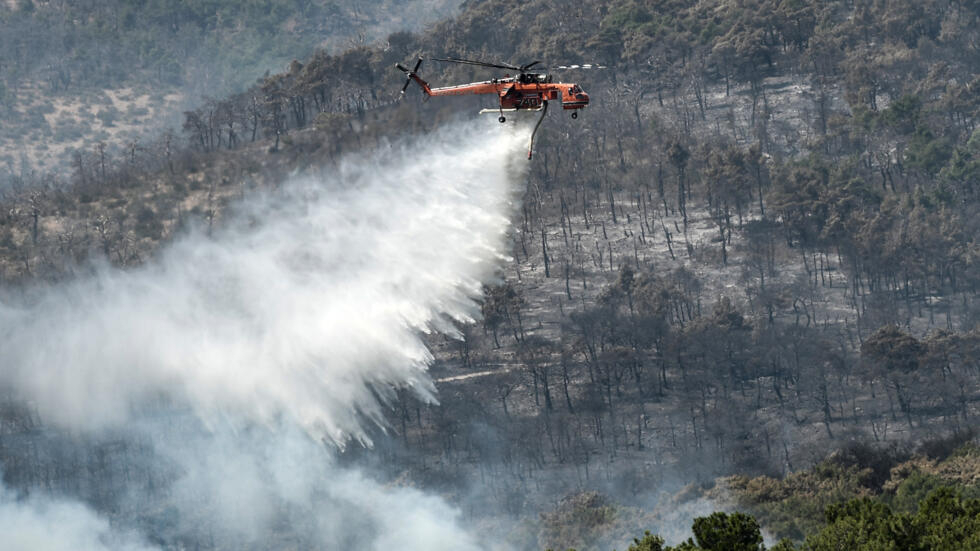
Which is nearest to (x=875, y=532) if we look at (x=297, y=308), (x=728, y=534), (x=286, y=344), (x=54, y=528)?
(x=728, y=534)

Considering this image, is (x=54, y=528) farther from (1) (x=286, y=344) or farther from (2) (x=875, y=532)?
(2) (x=875, y=532)

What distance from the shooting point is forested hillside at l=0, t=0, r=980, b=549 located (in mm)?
129125

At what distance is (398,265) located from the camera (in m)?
116

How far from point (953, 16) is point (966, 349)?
53.1 meters

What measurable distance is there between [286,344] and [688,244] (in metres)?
43.7

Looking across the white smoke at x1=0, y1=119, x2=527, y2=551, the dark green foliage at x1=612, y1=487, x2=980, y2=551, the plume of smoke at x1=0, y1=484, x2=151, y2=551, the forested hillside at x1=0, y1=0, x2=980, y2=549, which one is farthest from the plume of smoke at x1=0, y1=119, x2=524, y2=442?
the dark green foliage at x1=612, y1=487, x2=980, y2=551

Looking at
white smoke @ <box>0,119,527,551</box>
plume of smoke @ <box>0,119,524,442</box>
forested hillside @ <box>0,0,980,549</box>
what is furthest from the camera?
forested hillside @ <box>0,0,980,549</box>

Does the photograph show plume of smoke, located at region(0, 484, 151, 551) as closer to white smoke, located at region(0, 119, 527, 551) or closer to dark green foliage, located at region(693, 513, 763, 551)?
white smoke, located at region(0, 119, 527, 551)

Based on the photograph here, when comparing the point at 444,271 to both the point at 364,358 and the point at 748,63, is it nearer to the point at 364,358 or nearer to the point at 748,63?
the point at 364,358

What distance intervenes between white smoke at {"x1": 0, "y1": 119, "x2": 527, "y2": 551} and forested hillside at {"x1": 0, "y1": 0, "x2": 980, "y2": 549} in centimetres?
808

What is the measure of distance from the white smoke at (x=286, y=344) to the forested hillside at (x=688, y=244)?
8.08 m

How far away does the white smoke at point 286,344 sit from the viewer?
11231 centimetres

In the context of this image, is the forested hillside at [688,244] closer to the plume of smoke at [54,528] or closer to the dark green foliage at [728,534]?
the plume of smoke at [54,528]

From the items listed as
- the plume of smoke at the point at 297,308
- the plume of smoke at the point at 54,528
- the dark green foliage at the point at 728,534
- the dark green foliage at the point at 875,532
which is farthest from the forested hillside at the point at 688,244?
the dark green foliage at the point at 728,534
